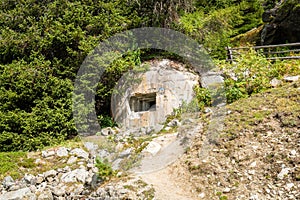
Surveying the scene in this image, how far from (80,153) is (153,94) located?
331 centimetres

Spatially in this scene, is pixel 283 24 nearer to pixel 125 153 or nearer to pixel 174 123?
pixel 174 123

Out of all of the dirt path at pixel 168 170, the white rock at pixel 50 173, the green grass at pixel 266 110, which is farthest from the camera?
the white rock at pixel 50 173

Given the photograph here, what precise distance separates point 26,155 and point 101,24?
210 inches

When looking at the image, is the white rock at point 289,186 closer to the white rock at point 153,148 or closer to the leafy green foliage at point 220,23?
the white rock at point 153,148

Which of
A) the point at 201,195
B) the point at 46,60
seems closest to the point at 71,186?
the point at 201,195

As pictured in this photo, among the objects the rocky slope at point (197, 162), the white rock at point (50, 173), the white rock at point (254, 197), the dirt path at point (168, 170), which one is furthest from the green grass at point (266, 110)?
the white rock at point (50, 173)

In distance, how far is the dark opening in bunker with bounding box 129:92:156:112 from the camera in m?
11.5

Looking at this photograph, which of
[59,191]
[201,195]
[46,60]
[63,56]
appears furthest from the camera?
[63,56]

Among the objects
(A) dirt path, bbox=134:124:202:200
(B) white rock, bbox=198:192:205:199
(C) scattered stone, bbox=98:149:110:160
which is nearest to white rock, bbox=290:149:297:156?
(B) white rock, bbox=198:192:205:199

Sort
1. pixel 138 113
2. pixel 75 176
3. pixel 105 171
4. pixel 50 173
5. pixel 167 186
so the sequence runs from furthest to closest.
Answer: pixel 138 113
pixel 50 173
pixel 75 176
pixel 105 171
pixel 167 186

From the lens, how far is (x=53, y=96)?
36.5ft

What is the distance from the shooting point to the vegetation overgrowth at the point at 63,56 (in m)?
10.3

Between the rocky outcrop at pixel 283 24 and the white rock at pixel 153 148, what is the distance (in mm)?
7707

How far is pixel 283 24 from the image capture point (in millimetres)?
13219
